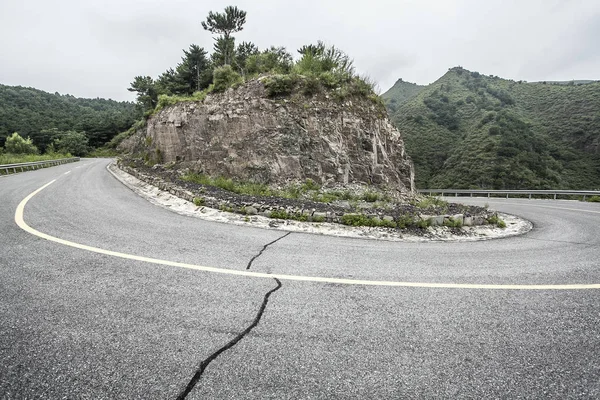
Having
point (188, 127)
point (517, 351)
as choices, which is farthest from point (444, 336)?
point (188, 127)

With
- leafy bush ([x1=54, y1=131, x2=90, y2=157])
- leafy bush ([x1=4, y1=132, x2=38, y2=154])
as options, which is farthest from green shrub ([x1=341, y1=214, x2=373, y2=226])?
leafy bush ([x1=54, y1=131, x2=90, y2=157])

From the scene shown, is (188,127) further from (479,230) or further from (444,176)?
(444,176)

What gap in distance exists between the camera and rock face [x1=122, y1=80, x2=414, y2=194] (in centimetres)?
1246

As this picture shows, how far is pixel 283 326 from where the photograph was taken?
8.41ft

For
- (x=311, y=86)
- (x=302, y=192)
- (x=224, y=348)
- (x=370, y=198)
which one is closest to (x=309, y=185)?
(x=302, y=192)

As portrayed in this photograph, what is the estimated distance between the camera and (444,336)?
8.21 feet

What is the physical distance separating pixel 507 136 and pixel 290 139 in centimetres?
4648

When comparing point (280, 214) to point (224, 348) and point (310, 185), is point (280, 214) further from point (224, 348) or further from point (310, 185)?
point (224, 348)

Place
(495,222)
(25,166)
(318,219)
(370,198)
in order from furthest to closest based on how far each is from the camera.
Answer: (25,166) → (370,198) → (495,222) → (318,219)

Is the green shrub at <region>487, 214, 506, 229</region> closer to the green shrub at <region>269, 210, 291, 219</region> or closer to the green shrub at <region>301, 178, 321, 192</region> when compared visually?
the green shrub at <region>269, 210, 291, 219</region>

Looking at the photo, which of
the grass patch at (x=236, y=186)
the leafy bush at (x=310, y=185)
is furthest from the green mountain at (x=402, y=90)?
the grass patch at (x=236, y=186)

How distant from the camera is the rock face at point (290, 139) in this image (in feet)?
40.9

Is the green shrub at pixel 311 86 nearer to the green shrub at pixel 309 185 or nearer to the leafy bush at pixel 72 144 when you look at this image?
the green shrub at pixel 309 185

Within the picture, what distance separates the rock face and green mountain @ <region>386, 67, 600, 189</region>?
31.5 m
